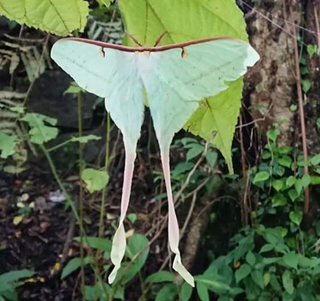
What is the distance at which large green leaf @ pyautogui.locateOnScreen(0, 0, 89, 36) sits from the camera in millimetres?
339

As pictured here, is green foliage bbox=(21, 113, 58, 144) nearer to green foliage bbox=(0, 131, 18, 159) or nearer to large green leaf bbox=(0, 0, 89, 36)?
green foliage bbox=(0, 131, 18, 159)

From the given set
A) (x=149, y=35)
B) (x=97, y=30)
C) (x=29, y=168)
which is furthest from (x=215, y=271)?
(x=149, y=35)

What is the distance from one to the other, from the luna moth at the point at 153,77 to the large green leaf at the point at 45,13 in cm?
7

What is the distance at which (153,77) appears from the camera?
278 millimetres

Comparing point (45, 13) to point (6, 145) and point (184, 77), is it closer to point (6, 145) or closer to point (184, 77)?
point (184, 77)

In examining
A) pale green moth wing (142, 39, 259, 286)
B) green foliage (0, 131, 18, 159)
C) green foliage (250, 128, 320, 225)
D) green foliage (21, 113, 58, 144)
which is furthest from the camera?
green foliage (250, 128, 320, 225)

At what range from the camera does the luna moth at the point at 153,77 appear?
27 cm

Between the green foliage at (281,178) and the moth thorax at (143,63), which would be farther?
the green foliage at (281,178)

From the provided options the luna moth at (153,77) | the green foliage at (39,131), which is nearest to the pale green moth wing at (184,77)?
the luna moth at (153,77)

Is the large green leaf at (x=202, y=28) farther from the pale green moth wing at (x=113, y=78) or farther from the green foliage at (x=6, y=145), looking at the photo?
the green foliage at (x=6, y=145)

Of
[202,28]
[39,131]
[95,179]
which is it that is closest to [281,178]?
[95,179]

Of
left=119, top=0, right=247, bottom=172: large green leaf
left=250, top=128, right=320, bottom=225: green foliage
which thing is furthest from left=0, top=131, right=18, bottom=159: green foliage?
left=119, top=0, right=247, bottom=172: large green leaf

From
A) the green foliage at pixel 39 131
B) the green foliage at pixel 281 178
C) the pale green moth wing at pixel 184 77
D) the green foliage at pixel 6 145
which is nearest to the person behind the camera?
the pale green moth wing at pixel 184 77

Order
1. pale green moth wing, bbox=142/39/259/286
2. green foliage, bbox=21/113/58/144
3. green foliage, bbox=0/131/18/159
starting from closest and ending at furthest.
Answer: pale green moth wing, bbox=142/39/259/286 < green foliage, bbox=0/131/18/159 < green foliage, bbox=21/113/58/144
